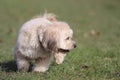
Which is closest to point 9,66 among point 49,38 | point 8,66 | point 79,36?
point 8,66

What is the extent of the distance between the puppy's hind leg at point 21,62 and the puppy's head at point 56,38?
706 mm

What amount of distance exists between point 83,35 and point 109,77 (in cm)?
849

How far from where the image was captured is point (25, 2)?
27.2 m

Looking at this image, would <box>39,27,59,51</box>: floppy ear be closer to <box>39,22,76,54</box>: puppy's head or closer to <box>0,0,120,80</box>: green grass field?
<box>39,22,76,54</box>: puppy's head

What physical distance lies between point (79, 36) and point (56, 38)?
8.53m

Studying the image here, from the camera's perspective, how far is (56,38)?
297 inches

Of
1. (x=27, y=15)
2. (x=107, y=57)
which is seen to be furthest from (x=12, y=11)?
(x=107, y=57)

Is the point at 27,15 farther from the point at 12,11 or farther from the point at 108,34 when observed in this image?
the point at 108,34

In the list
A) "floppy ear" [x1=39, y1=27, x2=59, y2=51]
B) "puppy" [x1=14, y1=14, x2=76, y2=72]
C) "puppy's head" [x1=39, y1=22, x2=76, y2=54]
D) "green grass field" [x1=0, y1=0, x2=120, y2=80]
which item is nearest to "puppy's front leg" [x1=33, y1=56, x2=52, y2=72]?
"puppy" [x1=14, y1=14, x2=76, y2=72]

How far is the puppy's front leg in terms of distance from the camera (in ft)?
27.3

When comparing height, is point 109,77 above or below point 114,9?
below

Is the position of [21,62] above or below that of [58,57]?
below

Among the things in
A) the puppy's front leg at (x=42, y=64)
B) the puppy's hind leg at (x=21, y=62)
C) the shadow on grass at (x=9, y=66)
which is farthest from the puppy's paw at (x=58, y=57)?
the shadow on grass at (x=9, y=66)

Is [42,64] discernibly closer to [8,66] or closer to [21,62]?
[21,62]
